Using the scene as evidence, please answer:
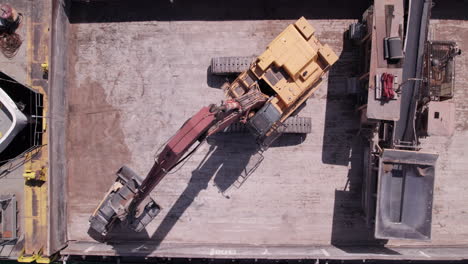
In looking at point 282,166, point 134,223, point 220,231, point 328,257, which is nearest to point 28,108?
point 134,223

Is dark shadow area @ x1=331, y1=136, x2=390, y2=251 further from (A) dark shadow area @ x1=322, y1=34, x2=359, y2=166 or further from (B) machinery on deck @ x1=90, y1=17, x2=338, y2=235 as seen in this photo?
(B) machinery on deck @ x1=90, y1=17, x2=338, y2=235

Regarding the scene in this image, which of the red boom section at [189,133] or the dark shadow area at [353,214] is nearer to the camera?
the red boom section at [189,133]

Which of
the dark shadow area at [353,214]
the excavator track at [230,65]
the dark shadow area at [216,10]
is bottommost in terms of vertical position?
the dark shadow area at [353,214]

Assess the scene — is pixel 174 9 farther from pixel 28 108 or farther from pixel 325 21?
pixel 28 108

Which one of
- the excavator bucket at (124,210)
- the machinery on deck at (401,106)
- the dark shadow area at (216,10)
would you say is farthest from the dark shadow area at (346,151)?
the excavator bucket at (124,210)

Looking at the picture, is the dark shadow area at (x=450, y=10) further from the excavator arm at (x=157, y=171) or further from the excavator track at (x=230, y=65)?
the excavator arm at (x=157, y=171)

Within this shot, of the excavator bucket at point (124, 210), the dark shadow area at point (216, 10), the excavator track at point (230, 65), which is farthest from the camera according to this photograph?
the dark shadow area at point (216, 10)

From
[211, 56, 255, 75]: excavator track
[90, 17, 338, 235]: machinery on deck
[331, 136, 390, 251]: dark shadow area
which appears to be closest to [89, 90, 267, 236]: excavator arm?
[90, 17, 338, 235]: machinery on deck
